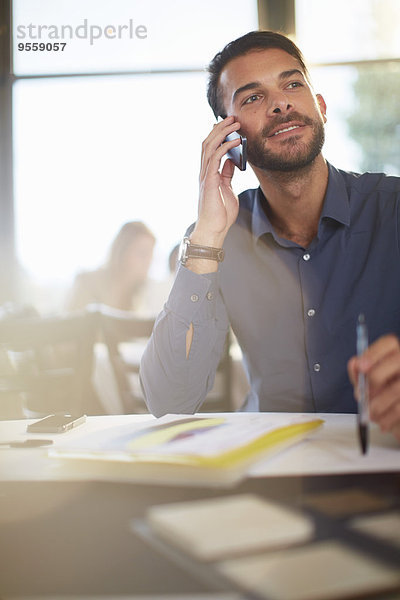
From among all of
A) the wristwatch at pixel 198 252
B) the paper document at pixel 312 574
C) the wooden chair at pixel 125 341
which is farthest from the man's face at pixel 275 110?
the paper document at pixel 312 574

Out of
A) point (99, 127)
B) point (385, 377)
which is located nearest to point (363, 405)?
point (385, 377)

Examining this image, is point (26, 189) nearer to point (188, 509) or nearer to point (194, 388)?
point (194, 388)

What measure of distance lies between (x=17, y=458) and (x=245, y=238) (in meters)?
0.89

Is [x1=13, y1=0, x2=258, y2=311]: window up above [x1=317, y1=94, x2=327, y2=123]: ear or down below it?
above

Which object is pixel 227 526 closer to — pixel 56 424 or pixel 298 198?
pixel 56 424

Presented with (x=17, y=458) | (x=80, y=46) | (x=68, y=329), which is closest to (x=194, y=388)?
(x=17, y=458)

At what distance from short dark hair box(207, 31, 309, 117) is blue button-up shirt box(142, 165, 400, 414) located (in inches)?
15.6

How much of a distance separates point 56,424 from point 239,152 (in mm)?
826

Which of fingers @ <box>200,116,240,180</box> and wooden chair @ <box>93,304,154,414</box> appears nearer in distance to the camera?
fingers @ <box>200,116,240,180</box>

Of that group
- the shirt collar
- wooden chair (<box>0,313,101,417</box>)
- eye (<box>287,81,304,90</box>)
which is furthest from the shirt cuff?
wooden chair (<box>0,313,101,417</box>)

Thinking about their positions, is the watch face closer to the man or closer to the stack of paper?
the man

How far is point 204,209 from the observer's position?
140 cm

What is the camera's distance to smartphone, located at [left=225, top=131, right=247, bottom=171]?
1401 millimetres

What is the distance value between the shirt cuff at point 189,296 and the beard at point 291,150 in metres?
0.35
